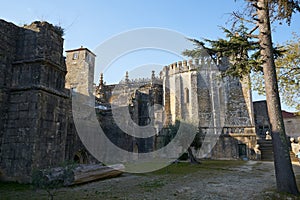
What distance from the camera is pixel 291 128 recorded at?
1161 inches

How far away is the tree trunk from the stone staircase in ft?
49.4

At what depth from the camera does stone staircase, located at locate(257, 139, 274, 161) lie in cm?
1891

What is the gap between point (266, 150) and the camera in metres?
19.7

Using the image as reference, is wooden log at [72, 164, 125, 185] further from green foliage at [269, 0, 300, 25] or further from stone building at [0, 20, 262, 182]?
green foliage at [269, 0, 300, 25]

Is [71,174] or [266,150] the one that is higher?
[71,174]

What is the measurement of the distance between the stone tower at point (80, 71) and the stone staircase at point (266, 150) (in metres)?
17.7

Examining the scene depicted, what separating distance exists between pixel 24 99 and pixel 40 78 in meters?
0.76

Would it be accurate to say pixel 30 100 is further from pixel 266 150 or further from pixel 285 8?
pixel 266 150

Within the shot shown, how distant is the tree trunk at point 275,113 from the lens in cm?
532

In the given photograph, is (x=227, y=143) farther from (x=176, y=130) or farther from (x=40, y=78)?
(x=40, y=78)

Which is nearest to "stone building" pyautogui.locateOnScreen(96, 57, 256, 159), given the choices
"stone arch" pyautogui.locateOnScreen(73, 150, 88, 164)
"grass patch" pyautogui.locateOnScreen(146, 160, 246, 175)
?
"grass patch" pyautogui.locateOnScreen(146, 160, 246, 175)

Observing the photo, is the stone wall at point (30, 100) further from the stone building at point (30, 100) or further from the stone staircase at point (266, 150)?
the stone staircase at point (266, 150)

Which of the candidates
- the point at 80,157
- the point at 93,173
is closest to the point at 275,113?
the point at 93,173

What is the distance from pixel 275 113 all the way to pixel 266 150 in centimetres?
1618
